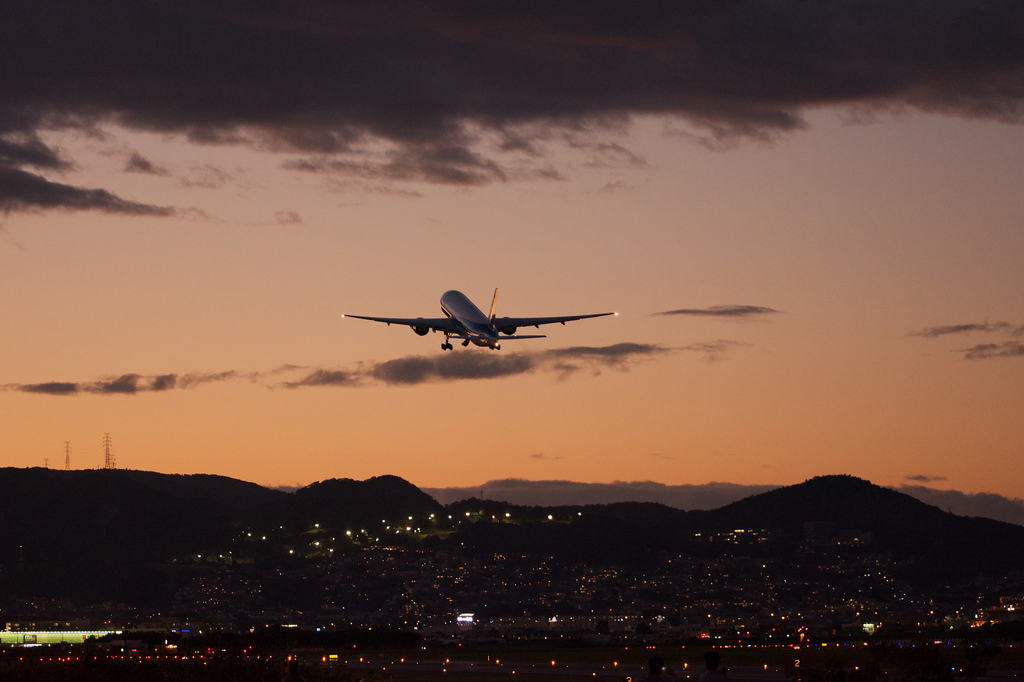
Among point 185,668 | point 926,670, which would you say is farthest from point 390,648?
point 926,670

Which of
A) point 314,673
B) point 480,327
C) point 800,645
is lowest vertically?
point 800,645

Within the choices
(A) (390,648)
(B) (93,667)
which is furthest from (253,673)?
(A) (390,648)

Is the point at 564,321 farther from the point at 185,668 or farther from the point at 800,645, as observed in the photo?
the point at 185,668

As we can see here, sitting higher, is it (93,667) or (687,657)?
(93,667)

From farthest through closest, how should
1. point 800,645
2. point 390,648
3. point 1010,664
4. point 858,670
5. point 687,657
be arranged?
point 390,648 → point 800,645 → point 687,657 → point 1010,664 → point 858,670

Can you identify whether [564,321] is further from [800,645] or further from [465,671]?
[800,645]

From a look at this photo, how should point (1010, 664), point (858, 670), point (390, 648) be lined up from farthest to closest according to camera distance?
point (390, 648), point (1010, 664), point (858, 670)

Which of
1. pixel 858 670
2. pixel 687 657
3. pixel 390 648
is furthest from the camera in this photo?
pixel 390 648

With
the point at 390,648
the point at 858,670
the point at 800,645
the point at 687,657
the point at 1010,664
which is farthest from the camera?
the point at 390,648

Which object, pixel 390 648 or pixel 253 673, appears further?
pixel 390 648
